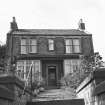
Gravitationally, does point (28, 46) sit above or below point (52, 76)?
above

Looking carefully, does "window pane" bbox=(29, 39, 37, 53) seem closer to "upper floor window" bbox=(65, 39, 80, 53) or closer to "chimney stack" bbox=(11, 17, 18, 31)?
"chimney stack" bbox=(11, 17, 18, 31)

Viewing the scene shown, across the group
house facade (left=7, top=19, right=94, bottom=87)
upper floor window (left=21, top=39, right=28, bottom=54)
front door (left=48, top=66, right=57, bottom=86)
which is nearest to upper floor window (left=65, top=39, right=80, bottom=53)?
house facade (left=7, top=19, right=94, bottom=87)

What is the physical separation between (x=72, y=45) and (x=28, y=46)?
5.14 meters

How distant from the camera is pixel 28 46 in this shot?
2155 centimetres

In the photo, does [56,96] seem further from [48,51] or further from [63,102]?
[48,51]

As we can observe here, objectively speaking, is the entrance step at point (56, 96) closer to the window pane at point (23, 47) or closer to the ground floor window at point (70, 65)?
the ground floor window at point (70, 65)

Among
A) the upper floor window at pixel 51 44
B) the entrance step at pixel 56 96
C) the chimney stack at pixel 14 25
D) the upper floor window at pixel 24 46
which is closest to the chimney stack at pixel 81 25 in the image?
the upper floor window at pixel 51 44

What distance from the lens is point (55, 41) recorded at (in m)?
21.8

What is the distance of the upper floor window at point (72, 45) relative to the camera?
21.8 metres

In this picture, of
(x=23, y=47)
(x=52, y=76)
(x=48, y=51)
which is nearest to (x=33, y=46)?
(x=23, y=47)

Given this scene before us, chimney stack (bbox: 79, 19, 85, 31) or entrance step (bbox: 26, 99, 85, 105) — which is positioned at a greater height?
chimney stack (bbox: 79, 19, 85, 31)

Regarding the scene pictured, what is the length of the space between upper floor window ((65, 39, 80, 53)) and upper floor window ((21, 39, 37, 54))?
3.80 meters

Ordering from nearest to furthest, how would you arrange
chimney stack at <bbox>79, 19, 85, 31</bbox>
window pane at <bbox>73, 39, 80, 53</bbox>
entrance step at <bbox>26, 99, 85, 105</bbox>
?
entrance step at <bbox>26, 99, 85, 105</bbox>
window pane at <bbox>73, 39, 80, 53</bbox>
chimney stack at <bbox>79, 19, 85, 31</bbox>

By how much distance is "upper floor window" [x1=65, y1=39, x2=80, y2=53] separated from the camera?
21797 millimetres
